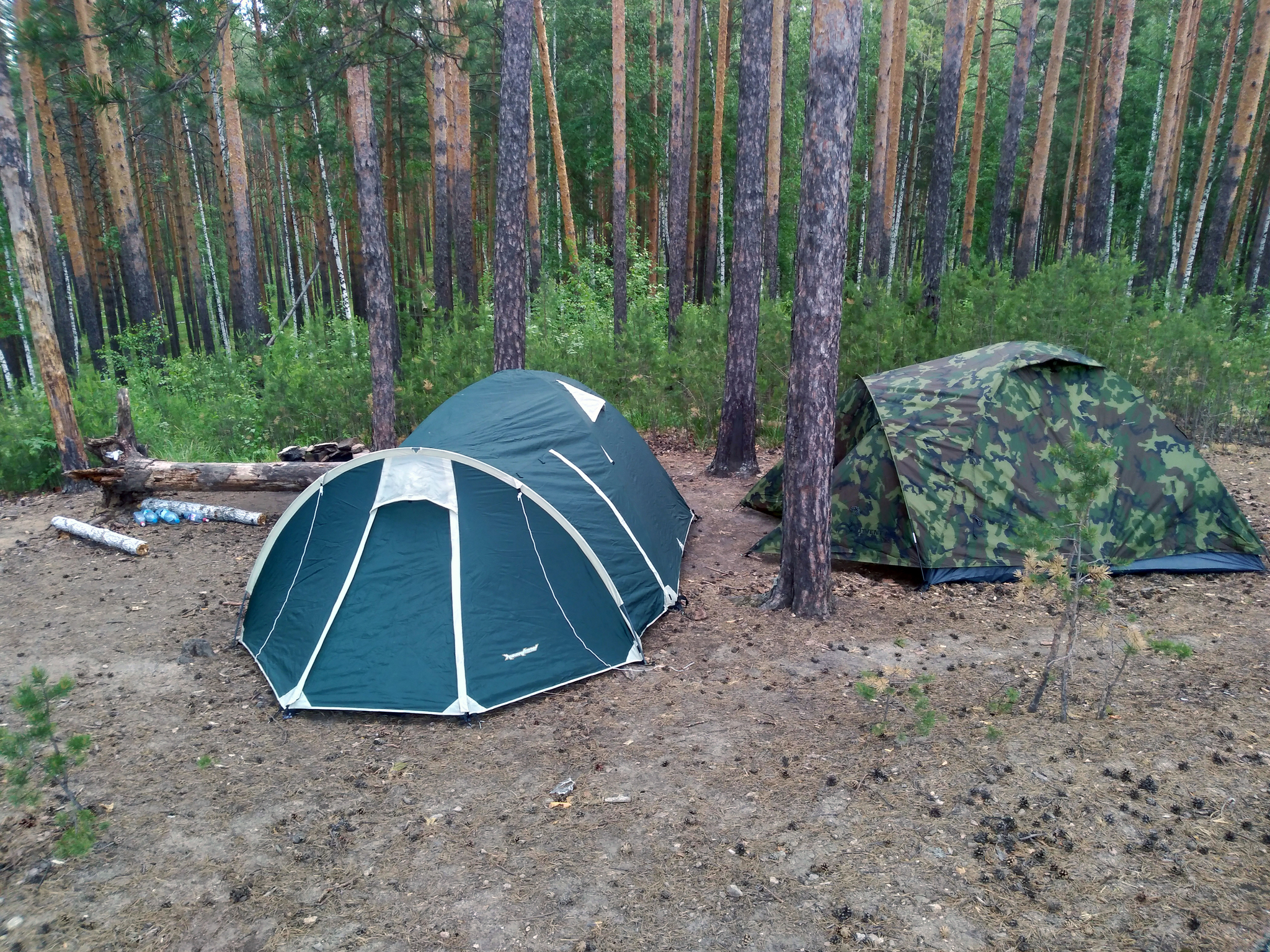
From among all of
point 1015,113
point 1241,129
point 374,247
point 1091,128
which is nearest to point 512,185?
point 374,247

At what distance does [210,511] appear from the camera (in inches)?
323

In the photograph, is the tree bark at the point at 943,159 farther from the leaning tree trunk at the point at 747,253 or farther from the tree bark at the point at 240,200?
the tree bark at the point at 240,200

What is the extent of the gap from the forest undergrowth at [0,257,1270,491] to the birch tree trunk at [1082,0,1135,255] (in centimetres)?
172

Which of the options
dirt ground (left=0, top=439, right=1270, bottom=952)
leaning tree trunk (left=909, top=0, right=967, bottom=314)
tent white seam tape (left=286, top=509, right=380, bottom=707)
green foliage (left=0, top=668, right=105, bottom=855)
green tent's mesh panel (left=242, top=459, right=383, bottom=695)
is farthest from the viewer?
leaning tree trunk (left=909, top=0, right=967, bottom=314)

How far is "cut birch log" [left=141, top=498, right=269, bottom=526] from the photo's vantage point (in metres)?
8.16

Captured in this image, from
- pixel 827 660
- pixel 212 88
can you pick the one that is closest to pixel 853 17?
pixel 827 660

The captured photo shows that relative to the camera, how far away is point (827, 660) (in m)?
4.88

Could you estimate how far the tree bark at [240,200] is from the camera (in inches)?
546

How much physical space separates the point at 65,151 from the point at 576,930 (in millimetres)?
23872

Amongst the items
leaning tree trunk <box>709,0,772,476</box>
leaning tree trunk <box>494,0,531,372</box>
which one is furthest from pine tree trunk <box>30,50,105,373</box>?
leaning tree trunk <box>709,0,772,476</box>

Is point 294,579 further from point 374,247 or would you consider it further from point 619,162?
point 619,162

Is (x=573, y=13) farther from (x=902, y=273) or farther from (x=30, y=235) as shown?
(x=30, y=235)

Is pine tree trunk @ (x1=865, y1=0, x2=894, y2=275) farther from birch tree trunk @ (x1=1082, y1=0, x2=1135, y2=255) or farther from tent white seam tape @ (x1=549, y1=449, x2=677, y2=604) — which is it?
tent white seam tape @ (x1=549, y1=449, x2=677, y2=604)

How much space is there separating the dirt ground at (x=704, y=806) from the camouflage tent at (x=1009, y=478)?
0.63m
